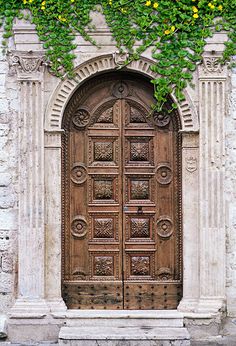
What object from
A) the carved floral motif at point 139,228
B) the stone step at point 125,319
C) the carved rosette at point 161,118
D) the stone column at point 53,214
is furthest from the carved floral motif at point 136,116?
the stone step at point 125,319

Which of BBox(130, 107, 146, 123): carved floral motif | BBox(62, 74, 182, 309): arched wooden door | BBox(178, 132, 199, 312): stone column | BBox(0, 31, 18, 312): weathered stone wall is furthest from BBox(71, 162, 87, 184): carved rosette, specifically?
BBox(178, 132, 199, 312): stone column

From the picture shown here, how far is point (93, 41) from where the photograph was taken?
6992 millimetres

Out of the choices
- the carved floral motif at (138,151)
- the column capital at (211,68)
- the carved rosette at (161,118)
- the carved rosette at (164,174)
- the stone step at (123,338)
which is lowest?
the stone step at (123,338)

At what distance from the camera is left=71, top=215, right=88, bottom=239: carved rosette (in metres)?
7.26

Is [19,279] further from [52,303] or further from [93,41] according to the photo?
[93,41]

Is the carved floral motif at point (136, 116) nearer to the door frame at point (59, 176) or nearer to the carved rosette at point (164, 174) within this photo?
the door frame at point (59, 176)

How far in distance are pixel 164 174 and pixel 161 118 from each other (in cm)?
65

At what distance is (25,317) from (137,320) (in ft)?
4.06

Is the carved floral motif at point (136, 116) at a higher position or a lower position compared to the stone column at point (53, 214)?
higher

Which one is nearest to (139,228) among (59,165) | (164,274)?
(164,274)

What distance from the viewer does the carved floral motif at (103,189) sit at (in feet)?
23.9

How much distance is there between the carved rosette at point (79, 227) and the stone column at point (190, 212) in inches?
45.5

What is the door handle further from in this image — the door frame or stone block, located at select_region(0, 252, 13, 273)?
stone block, located at select_region(0, 252, 13, 273)

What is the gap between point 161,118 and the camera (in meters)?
7.30
